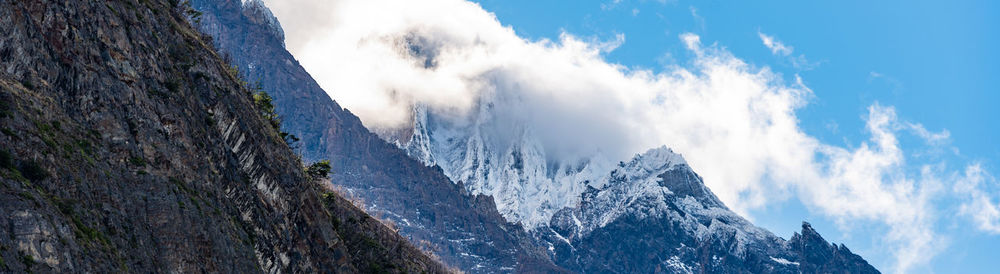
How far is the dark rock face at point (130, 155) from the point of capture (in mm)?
53281

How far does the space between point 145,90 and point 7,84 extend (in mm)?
15830

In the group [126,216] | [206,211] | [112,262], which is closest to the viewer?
[112,262]

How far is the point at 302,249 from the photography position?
9569 centimetres

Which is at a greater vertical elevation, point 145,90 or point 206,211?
point 145,90

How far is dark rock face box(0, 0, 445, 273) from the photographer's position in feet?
175

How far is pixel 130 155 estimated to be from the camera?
6619cm

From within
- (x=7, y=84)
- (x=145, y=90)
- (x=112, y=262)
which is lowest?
(x=112, y=262)

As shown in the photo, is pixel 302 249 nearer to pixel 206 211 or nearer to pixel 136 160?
pixel 206 211

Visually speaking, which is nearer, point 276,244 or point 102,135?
point 102,135

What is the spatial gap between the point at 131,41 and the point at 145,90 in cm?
449

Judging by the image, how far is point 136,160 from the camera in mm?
66500

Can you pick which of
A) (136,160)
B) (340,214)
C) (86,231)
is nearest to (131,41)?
(136,160)

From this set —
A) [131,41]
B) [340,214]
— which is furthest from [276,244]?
[340,214]

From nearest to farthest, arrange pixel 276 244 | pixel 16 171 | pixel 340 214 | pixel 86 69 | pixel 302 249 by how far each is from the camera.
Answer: pixel 16 171, pixel 86 69, pixel 276 244, pixel 302 249, pixel 340 214
